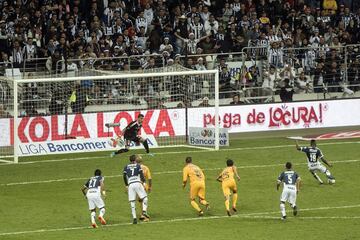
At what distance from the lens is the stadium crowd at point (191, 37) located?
48594mm

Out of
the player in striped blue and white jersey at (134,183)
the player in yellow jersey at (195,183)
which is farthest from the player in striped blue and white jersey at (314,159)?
the player in striped blue and white jersey at (134,183)

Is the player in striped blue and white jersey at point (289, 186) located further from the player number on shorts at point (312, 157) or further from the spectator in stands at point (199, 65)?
the spectator in stands at point (199, 65)

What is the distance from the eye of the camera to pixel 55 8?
4988 cm

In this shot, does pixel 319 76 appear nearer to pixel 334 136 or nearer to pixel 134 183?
pixel 334 136

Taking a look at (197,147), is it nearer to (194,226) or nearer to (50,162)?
(50,162)

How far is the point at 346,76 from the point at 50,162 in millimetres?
15601

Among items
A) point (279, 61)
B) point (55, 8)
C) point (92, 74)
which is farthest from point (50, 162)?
point (279, 61)

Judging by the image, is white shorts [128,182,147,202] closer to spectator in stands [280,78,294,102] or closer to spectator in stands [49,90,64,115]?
spectator in stands [49,90,64,115]

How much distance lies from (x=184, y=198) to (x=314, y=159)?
4.70 m

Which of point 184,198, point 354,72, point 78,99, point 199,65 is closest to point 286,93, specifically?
point 199,65

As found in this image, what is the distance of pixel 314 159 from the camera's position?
3881cm

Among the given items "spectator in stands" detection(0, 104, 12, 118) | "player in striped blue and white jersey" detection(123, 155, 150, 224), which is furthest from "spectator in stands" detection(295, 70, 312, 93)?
"player in striped blue and white jersey" detection(123, 155, 150, 224)

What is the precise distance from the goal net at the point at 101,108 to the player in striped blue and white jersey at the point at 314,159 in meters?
7.09

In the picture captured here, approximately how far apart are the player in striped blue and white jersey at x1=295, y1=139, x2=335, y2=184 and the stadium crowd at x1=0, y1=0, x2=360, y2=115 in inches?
424
